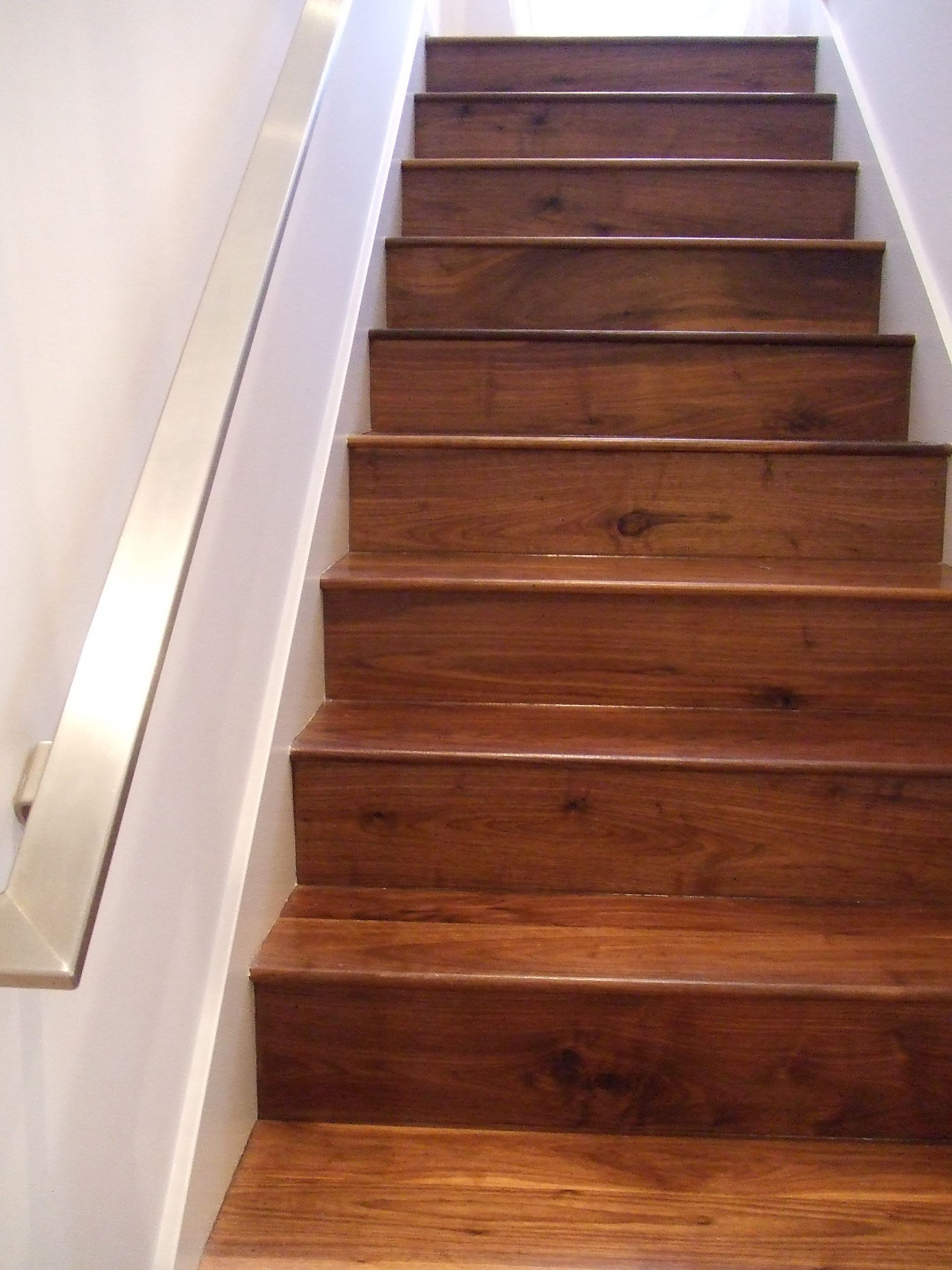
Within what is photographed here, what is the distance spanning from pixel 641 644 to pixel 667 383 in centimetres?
57

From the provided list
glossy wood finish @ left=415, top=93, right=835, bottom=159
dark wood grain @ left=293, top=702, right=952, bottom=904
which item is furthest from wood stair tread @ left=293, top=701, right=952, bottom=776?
glossy wood finish @ left=415, top=93, right=835, bottom=159

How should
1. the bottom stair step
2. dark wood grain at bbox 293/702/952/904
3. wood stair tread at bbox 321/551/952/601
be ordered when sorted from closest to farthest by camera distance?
the bottom stair step → dark wood grain at bbox 293/702/952/904 → wood stair tread at bbox 321/551/952/601

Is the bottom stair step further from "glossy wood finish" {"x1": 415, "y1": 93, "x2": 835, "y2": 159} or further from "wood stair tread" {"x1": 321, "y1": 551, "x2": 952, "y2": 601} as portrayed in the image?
"glossy wood finish" {"x1": 415, "y1": 93, "x2": 835, "y2": 159}

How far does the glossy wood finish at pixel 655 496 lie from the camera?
63.9 inches

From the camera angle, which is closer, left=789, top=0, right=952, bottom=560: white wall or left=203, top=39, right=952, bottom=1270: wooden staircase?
left=203, top=39, right=952, bottom=1270: wooden staircase

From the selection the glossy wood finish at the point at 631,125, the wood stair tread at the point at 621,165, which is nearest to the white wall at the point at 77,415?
the wood stair tread at the point at 621,165

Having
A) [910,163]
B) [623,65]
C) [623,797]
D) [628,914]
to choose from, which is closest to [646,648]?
[623,797]

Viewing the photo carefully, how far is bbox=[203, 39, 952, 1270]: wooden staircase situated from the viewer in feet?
3.56

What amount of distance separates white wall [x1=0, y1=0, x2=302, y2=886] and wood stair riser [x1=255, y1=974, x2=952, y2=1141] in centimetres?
61

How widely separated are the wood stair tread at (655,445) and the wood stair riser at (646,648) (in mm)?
288

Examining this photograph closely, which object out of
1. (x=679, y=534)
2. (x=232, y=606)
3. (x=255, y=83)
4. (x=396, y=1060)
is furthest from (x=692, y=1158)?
(x=255, y=83)

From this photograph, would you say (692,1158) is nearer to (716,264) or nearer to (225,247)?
(225,247)

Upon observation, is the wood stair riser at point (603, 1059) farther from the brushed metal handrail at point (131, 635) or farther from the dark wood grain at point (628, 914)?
the brushed metal handrail at point (131, 635)

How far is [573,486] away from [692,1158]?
0.98 m
